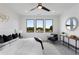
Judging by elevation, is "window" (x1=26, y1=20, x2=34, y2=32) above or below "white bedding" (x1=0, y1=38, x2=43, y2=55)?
above

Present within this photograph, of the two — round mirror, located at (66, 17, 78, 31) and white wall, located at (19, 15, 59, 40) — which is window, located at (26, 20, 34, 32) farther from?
round mirror, located at (66, 17, 78, 31)

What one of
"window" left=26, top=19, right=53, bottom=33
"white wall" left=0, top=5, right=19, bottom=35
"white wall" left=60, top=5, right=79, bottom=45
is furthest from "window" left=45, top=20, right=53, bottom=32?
"white wall" left=0, top=5, right=19, bottom=35

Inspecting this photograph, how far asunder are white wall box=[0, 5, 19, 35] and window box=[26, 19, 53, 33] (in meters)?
0.18

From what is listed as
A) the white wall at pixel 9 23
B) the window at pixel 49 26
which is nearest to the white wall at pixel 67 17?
the window at pixel 49 26

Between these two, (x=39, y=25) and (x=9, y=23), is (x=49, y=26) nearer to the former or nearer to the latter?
(x=39, y=25)

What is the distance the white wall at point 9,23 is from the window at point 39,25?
0.18 metres

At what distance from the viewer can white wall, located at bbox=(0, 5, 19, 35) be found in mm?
1256

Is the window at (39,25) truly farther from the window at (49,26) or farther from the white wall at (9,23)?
the white wall at (9,23)

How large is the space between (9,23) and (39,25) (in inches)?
17.3

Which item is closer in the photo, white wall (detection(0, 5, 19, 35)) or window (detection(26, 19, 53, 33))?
white wall (detection(0, 5, 19, 35))

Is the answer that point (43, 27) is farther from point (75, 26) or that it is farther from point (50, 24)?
point (75, 26)

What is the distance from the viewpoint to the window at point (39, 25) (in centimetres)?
136

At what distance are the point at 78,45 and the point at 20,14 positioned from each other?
0.96m

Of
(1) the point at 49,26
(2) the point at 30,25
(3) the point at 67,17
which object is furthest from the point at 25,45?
(3) the point at 67,17
